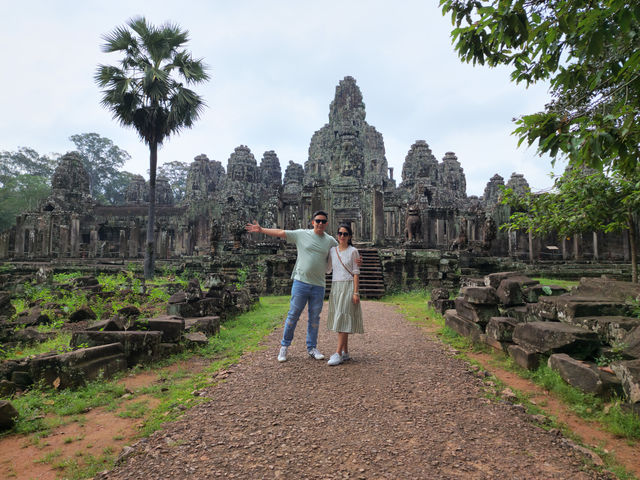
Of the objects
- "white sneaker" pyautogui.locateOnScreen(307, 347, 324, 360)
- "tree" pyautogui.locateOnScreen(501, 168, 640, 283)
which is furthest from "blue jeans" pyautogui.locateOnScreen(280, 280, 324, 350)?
"tree" pyautogui.locateOnScreen(501, 168, 640, 283)

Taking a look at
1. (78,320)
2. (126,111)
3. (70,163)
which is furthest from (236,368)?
(70,163)

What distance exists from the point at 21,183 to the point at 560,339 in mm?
45536

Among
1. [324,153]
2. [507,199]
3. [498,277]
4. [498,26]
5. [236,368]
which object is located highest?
[324,153]

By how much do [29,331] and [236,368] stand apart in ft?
12.6

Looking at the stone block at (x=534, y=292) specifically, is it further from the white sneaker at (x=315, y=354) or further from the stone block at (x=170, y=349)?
the stone block at (x=170, y=349)

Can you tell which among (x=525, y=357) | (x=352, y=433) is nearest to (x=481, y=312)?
(x=525, y=357)

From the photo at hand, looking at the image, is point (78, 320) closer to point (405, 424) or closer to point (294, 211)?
point (405, 424)

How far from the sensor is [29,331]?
18.9ft

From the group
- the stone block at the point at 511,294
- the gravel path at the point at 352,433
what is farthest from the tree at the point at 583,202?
the gravel path at the point at 352,433

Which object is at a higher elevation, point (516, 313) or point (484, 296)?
point (484, 296)

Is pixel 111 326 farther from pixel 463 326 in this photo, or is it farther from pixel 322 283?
pixel 463 326

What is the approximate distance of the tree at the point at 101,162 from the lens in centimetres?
5147

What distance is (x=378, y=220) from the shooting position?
1944 centimetres

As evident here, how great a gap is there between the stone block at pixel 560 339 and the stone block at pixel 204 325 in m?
4.92
